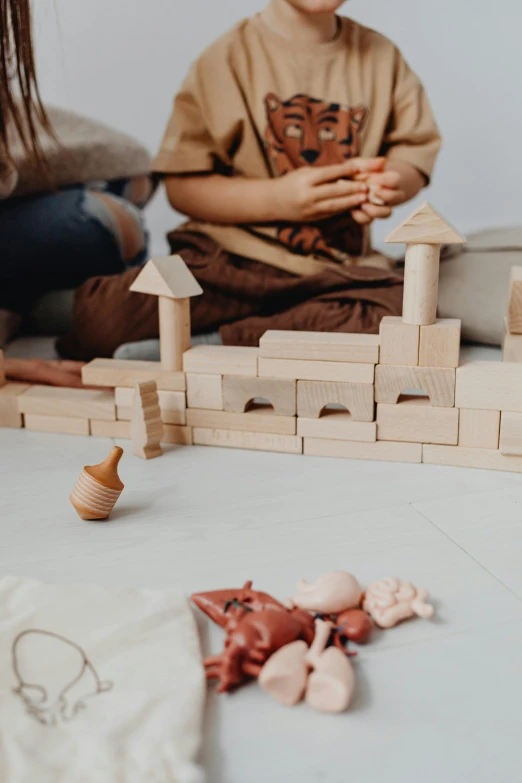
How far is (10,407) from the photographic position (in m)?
1.00

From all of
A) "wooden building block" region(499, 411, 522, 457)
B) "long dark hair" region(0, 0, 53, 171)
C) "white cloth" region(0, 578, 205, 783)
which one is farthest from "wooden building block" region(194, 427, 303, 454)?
"long dark hair" region(0, 0, 53, 171)

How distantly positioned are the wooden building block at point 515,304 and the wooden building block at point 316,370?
19cm

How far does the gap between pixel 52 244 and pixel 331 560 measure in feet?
3.03

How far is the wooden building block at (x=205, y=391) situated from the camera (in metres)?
0.92

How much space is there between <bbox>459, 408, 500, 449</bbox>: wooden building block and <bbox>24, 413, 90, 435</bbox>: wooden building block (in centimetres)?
44

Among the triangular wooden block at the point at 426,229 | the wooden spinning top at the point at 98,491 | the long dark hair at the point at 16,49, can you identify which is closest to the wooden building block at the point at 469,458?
the triangular wooden block at the point at 426,229

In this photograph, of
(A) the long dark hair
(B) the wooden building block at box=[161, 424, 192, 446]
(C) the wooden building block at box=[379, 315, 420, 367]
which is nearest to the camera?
(C) the wooden building block at box=[379, 315, 420, 367]

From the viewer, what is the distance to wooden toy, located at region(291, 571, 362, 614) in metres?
0.60

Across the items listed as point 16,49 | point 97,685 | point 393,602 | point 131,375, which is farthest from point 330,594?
point 16,49

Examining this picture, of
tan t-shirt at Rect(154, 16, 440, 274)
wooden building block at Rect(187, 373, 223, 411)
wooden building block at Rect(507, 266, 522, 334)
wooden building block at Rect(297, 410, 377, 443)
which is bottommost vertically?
wooden building block at Rect(297, 410, 377, 443)

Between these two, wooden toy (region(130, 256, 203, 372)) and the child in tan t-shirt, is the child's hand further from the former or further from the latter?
wooden toy (region(130, 256, 203, 372))

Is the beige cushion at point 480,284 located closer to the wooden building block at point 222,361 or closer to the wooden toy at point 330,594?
the wooden building block at point 222,361

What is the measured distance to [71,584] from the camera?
615 millimetres

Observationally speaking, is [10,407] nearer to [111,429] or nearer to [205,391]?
[111,429]
